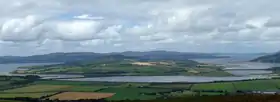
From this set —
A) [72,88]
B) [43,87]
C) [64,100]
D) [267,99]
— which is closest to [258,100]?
[267,99]

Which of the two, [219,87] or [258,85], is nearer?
[219,87]

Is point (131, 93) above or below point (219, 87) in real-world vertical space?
below

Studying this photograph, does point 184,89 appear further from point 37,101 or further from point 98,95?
point 37,101

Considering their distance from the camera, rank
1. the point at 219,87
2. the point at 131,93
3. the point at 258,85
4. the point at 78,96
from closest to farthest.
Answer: the point at 78,96 → the point at 131,93 → the point at 219,87 → the point at 258,85

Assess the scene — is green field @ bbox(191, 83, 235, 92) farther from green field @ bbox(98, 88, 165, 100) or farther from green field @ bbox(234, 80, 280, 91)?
green field @ bbox(98, 88, 165, 100)

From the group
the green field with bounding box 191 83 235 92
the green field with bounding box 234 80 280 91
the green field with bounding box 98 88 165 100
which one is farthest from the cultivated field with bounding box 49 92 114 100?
the green field with bounding box 234 80 280 91

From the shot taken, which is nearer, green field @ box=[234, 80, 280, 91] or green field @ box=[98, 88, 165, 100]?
green field @ box=[98, 88, 165, 100]

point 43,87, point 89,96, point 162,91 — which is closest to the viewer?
point 89,96

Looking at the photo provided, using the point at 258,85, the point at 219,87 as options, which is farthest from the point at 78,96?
the point at 258,85

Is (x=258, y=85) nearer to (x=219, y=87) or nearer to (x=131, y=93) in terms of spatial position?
(x=219, y=87)

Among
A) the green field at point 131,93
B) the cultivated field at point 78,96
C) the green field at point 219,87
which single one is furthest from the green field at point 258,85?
the cultivated field at point 78,96

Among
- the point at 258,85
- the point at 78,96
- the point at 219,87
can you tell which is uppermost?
the point at 219,87
